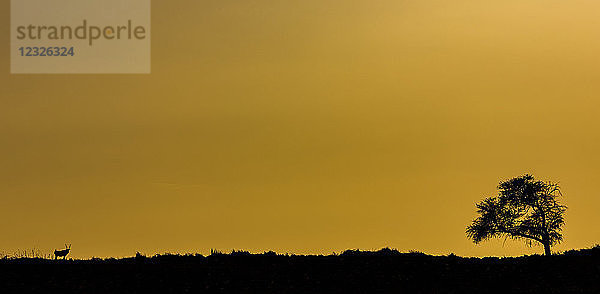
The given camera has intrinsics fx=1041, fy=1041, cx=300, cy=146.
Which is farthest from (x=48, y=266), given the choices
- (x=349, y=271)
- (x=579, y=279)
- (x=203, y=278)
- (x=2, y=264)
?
(x=579, y=279)

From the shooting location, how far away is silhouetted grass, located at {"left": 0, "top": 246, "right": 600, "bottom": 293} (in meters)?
49.4

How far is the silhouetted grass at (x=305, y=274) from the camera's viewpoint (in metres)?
49.4

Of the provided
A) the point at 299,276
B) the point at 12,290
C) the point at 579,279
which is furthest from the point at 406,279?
the point at 12,290

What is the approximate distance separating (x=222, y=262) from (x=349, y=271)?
6.67m

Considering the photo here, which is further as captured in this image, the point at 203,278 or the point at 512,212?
the point at 512,212

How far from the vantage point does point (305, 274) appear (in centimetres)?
5188

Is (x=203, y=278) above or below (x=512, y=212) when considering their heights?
below

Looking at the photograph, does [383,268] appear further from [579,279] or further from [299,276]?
[579,279]

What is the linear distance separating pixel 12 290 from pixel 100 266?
586 centimetres

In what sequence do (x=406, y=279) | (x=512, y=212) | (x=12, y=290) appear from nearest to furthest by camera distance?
(x=12, y=290)
(x=406, y=279)
(x=512, y=212)

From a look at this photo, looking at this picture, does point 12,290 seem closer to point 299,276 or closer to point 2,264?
point 2,264

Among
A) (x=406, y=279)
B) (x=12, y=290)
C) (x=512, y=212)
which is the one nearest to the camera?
(x=12, y=290)

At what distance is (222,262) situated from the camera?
5397 cm

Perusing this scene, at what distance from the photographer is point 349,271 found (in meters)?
52.6
